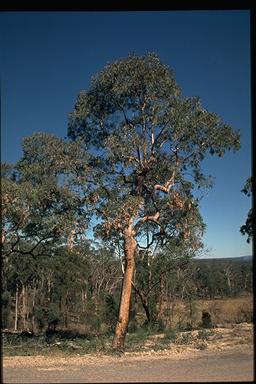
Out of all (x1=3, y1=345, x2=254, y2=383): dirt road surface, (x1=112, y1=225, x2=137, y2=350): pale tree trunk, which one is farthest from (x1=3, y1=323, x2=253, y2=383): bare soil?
(x1=112, y1=225, x2=137, y2=350): pale tree trunk

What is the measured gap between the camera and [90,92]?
651 inches

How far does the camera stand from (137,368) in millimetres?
10555

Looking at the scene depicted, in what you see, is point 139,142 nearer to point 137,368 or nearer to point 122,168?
point 122,168

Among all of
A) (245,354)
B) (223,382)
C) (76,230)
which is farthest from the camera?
(76,230)

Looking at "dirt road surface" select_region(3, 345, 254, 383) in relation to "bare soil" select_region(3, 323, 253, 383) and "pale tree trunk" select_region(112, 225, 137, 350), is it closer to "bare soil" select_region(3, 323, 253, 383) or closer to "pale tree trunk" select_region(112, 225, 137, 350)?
"bare soil" select_region(3, 323, 253, 383)

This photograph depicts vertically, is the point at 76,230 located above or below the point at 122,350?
above

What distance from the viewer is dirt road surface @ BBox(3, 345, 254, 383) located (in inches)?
348

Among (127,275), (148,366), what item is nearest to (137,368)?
(148,366)

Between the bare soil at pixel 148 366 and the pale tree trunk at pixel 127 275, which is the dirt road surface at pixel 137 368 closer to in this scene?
the bare soil at pixel 148 366
